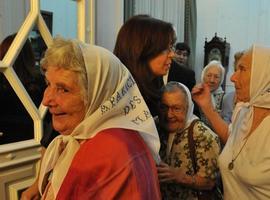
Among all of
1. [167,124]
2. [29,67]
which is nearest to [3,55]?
[29,67]

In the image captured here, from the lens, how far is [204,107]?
1.86 metres

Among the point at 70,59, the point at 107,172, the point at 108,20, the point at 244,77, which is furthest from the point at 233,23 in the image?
the point at 107,172

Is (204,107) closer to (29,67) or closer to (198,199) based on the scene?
(198,199)

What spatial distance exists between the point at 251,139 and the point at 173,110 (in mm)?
397


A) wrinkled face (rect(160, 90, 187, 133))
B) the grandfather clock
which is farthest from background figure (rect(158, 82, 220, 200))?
the grandfather clock

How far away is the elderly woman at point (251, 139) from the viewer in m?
1.49

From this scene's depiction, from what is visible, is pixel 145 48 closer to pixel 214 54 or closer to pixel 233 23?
pixel 214 54

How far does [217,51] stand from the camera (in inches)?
214

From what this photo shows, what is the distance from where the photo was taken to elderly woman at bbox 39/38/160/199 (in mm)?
911

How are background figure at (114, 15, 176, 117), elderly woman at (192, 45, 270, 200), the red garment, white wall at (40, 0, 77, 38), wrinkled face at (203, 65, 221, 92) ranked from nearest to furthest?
the red garment, background figure at (114, 15, 176, 117), elderly woman at (192, 45, 270, 200), white wall at (40, 0, 77, 38), wrinkled face at (203, 65, 221, 92)

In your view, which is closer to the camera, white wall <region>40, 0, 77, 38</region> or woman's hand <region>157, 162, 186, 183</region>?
woman's hand <region>157, 162, 186, 183</region>

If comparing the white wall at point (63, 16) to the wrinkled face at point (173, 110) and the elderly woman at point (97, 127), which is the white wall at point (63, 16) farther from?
the elderly woman at point (97, 127)

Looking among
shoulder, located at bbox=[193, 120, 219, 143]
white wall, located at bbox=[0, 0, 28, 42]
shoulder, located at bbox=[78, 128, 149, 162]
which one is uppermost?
white wall, located at bbox=[0, 0, 28, 42]

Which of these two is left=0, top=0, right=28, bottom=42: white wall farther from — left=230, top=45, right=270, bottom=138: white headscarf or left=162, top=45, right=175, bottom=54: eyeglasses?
left=230, top=45, right=270, bottom=138: white headscarf
